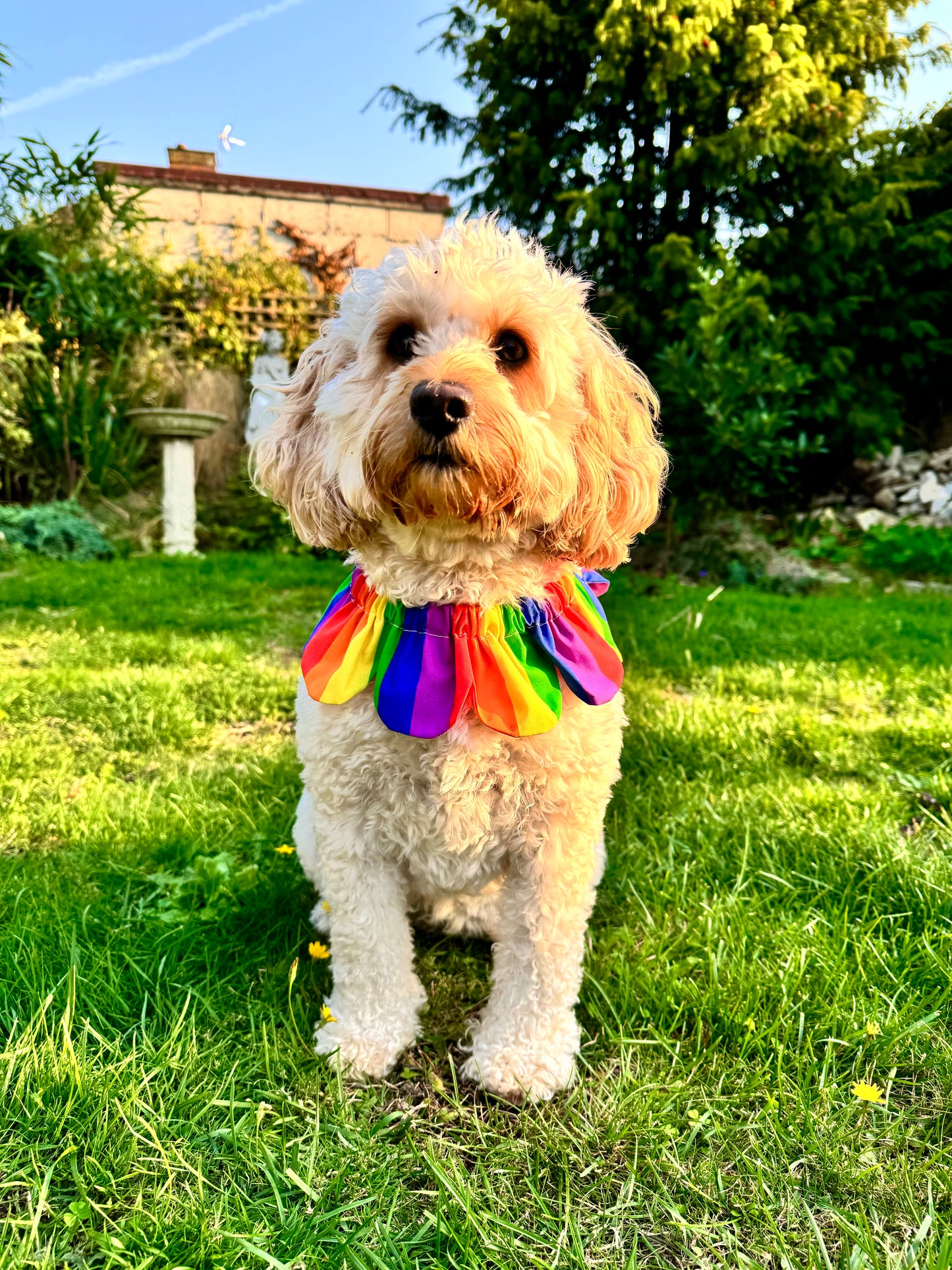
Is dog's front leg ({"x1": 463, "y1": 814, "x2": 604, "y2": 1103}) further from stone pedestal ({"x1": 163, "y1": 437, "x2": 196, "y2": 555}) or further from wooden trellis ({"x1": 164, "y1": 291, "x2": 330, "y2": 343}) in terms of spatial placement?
wooden trellis ({"x1": 164, "y1": 291, "x2": 330, "y2": 343})

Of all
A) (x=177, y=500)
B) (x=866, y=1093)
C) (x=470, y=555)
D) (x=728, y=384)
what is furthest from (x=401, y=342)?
(x=177, y=500)

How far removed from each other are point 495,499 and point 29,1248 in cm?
149

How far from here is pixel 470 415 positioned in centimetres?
158

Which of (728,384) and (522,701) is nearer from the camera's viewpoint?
(522,701)

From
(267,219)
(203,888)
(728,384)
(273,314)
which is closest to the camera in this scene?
(203,888)

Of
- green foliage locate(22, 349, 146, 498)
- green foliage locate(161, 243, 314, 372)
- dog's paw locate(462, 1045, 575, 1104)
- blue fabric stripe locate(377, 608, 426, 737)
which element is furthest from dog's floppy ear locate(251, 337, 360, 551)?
green foliage locate(161, 243, 314, 372)

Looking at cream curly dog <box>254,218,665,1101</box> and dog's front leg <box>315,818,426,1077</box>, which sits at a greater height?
cream curly dog <box>254,218,665,1101</box>

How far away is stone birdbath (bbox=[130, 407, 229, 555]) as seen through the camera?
30.0 ft

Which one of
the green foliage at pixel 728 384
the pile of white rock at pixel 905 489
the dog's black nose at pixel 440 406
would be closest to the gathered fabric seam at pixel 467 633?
the dog's black nose at pixel 440 406

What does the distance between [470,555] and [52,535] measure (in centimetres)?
758

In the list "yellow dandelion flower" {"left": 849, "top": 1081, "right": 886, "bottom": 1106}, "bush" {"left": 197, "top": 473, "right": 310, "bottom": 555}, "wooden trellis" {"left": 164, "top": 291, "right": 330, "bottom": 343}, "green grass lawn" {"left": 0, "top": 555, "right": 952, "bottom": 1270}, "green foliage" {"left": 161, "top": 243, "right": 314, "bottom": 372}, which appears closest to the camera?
"green grass lawn" {"left": 0, "top": 555, "right": 952, "bottom": 1270}

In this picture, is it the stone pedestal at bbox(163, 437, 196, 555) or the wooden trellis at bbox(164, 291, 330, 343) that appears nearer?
the stone pedestal at bbox(163, 437, 196, 555)

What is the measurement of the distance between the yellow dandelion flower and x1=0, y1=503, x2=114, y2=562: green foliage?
312 inches

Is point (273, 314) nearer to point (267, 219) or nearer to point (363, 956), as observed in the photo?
point (267, 219)
